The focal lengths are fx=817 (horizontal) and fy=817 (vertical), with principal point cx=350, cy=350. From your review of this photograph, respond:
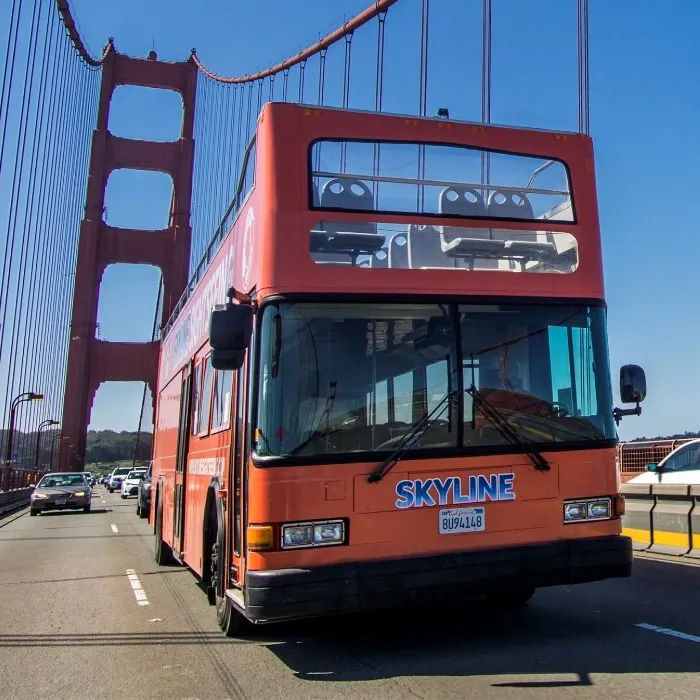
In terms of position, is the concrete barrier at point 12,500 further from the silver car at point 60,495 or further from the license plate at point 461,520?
A: the license plate at point 461,520

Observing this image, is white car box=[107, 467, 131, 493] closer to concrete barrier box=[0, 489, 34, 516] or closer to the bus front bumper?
concrete barrier box=[0, 489, 34, 516]

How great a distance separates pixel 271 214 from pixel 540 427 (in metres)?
2.11

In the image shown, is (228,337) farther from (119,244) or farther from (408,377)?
(119,244)

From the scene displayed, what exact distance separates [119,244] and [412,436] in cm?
3617

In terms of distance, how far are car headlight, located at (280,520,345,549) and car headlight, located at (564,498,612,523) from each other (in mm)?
1461

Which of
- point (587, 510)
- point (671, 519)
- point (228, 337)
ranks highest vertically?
point (228, 337)

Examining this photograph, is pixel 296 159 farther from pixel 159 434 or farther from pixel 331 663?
pixel 159 434

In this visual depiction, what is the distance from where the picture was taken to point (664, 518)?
1016 cm

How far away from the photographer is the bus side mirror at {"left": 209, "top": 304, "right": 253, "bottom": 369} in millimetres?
4723

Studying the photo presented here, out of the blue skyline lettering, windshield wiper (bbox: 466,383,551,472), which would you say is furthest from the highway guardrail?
the blue skyline lettering

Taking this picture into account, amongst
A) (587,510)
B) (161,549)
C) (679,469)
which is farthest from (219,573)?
(679,469)

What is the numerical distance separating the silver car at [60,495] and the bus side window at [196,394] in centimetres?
1824

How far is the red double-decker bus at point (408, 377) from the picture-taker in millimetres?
4566

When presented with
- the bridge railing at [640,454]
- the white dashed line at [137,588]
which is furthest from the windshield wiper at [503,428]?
the bridge railing at [640,454]
